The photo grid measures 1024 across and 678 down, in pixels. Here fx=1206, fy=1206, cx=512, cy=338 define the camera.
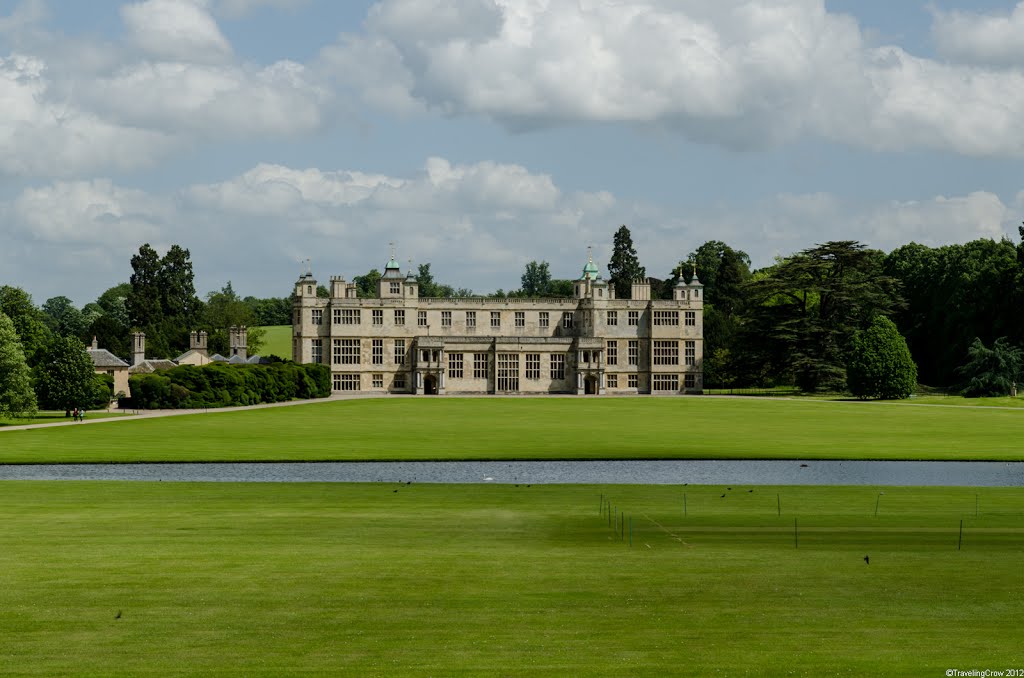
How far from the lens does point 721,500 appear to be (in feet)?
82.0

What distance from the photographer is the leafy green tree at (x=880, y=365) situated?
80312 mm

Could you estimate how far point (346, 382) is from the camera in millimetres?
96562

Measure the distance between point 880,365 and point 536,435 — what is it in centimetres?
4260

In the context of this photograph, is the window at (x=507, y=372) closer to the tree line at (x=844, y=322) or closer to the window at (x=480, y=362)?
the window at (x=480, y=362)

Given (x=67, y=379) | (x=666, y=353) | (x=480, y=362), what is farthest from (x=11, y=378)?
(x=666, y=353)

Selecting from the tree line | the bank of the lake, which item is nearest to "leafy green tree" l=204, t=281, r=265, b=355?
the tree line

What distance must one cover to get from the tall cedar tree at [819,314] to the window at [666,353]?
603 centimetres

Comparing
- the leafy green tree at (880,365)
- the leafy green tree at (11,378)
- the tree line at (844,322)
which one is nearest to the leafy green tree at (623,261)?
the tree line at (844,322)

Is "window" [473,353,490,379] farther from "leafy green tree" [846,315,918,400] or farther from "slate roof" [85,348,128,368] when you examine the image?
"slate roof" [85,348,128,368]

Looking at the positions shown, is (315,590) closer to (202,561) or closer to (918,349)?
(202,561)

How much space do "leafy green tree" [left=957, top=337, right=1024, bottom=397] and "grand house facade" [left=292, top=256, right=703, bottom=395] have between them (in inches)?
908

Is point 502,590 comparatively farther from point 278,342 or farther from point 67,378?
point 278,342

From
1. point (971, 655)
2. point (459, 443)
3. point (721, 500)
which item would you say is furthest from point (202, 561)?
point (459, 443)

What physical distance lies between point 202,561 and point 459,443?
80.0ft
